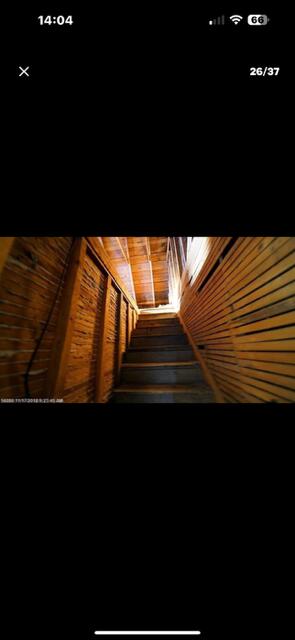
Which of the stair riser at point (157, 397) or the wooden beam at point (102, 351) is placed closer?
the wooden beam at point (102, 351)

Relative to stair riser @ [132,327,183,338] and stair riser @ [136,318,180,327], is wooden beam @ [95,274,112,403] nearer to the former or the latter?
stair riser @ [132,327,183,338]

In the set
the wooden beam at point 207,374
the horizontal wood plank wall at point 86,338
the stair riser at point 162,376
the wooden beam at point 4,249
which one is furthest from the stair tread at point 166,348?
the wooden beam at point 4,249

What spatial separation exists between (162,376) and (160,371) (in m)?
0.12

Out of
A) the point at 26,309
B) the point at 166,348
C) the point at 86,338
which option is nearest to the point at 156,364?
the point at 166,348

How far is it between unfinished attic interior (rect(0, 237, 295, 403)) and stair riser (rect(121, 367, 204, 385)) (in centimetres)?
1

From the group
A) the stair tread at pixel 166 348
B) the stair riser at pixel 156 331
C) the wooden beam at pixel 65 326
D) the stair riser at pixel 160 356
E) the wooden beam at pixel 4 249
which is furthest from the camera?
the stair riser at pixel 156 331

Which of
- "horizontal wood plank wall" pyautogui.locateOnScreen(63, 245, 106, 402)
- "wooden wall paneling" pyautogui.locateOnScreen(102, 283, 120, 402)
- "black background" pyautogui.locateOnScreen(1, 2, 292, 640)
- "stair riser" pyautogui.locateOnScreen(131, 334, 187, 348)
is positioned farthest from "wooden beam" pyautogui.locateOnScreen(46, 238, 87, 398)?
"stair riser" pyautogui.locateOnScreen(131, 334, 187, 348)

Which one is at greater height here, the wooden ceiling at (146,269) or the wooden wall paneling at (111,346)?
the wooden ceiling at (146,269)

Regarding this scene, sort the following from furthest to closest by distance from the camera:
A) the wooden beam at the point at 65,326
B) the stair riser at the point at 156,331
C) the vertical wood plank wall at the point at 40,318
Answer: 1. the stair riser at the point at 156,331
2. the wooden beam at the point at 65,326
3. the vertical wood plank wall at the point at 40,318
